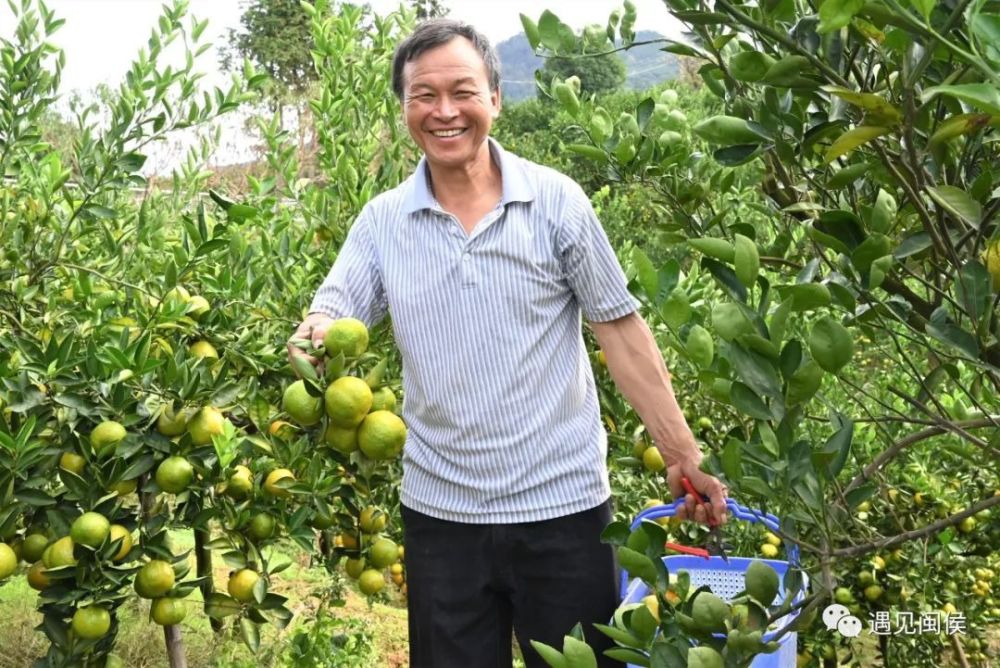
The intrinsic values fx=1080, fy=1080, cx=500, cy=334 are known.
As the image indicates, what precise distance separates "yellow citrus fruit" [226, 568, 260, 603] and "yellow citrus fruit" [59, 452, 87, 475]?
15.7 inches

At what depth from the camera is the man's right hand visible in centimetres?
203

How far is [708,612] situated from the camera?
43.0 inches

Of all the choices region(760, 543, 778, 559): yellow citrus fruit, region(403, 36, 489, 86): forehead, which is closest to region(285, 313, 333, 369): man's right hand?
region(403, 36, 489, 86): forehead

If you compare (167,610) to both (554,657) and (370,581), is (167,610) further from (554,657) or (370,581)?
(554,657)

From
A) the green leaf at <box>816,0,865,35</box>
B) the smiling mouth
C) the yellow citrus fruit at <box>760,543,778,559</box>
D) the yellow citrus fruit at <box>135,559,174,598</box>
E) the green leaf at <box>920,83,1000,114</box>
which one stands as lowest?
the yellow citrus fruit at <box>760,543,778,559</box>

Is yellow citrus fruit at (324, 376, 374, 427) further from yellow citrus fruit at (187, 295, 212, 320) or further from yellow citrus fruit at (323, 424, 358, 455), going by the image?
yellow citrus fruit at (187, 295, 212, 320)

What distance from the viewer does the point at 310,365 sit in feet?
6.49

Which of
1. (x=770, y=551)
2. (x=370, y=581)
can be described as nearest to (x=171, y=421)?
(x=370, y=581)

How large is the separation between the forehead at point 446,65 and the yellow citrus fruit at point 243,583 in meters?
1.08

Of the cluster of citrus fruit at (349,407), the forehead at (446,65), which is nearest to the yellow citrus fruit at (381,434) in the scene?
the cluster of citrus fruit at (349,407)

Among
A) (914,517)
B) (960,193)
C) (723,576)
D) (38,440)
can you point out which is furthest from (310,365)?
(914,517)

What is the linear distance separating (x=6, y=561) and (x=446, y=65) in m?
1.32

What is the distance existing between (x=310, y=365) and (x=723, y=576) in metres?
1.05

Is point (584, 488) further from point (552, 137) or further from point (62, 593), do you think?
point (552, 137)
